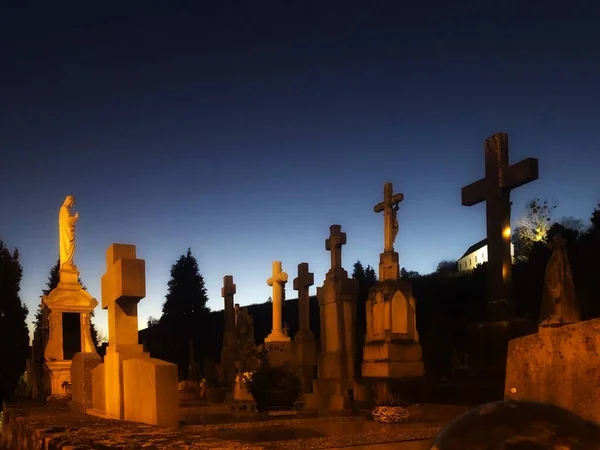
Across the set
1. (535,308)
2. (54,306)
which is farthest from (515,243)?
(54,306)

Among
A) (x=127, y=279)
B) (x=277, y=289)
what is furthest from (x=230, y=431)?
(x=277, y=289)

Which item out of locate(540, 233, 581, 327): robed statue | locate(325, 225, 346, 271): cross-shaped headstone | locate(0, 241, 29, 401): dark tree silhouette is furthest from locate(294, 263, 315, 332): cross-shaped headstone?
locate(0, 241, 29, 401): dark tree silhouette

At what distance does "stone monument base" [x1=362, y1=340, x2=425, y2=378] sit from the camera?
13391mm

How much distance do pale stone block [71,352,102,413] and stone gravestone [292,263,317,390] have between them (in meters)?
7.74

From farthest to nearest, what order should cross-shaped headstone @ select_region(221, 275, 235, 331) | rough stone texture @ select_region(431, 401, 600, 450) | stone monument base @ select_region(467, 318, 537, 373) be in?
cross-shaped headstone @ select_region(221, 275, 235, 331) → stone monument base @ select_region(467, 318, 537, 373) → rough stone texture @ select_region(431, 401, 600, 450)

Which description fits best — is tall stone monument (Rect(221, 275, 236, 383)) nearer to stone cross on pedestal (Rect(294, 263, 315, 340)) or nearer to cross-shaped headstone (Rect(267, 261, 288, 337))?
cross-shaped headstone (Rect(267, 261, 288, 337))

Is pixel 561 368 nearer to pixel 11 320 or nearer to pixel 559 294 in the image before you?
pixel 559 294

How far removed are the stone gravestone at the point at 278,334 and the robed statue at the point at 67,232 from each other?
7.07 metres

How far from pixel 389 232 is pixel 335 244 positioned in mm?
1775

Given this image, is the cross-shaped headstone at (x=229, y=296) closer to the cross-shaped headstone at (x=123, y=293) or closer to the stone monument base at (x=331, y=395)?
the stone monument base at (x=331, y=395)

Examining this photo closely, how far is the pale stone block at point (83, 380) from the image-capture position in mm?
9763

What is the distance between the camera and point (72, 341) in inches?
942

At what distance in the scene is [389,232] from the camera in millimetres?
14609

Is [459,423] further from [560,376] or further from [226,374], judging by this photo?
[226,374]
